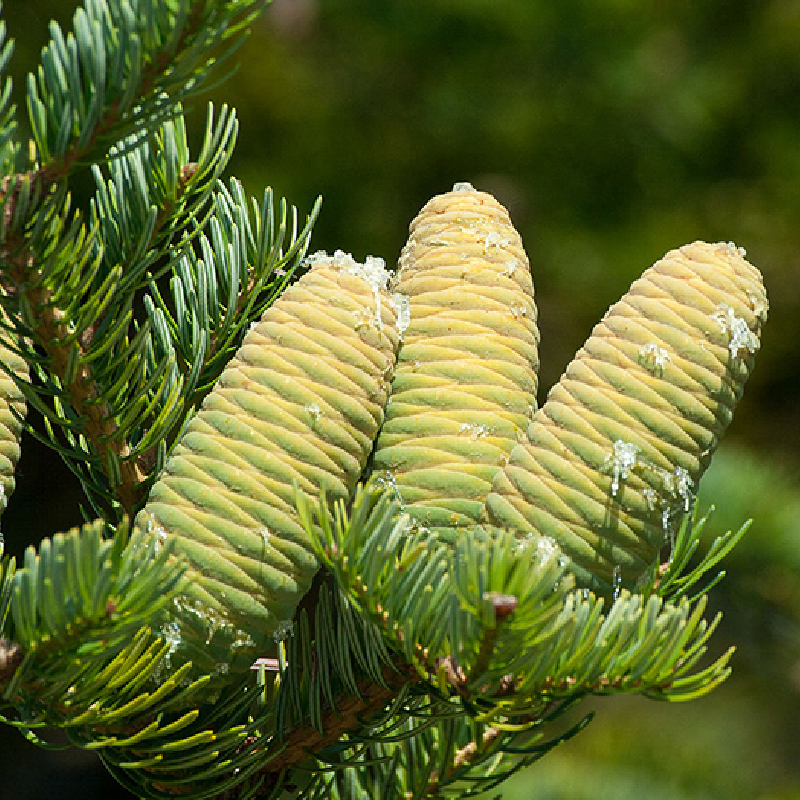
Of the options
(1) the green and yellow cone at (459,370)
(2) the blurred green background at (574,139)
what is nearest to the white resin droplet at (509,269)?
(1) the green and yellow cone at (459,370)

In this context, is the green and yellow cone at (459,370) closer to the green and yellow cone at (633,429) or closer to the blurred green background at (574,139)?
the green and yellow cone at (633,429)

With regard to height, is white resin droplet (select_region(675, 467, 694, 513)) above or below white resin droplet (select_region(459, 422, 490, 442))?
above

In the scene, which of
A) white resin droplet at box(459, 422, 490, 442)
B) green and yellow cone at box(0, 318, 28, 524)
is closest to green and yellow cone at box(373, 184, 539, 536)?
white resin droplet at box(459, 422, 490, 442)

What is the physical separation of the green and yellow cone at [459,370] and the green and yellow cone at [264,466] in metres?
0.02

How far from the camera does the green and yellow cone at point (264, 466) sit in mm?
434

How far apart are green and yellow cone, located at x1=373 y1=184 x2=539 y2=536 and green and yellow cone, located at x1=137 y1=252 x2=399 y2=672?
22 millimetres

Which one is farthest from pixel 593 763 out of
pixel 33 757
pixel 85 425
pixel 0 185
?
pixel 0 185

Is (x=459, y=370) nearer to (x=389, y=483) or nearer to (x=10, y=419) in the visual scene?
(x=389, y=483)

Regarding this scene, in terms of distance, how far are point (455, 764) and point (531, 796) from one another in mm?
692

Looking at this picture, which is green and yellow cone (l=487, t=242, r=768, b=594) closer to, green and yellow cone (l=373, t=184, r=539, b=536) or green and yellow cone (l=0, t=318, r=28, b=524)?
green and yellow cone (l=373, t=184, r=539, b=536)

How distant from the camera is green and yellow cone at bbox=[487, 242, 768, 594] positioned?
454 millimetres

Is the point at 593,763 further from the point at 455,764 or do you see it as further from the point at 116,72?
the point at 116,72

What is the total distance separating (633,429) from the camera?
0.46 meters

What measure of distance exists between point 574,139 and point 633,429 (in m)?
2.53
